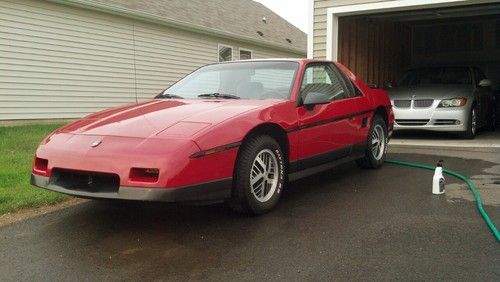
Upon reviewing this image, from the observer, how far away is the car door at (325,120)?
4832 mm

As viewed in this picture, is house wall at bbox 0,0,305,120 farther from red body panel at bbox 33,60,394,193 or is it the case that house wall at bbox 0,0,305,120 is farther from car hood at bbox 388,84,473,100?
red body panel at bbox 33,60,394,193

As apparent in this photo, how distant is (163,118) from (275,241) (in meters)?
1.37

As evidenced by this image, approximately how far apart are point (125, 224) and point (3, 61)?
28.6 feet

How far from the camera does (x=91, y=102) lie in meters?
13.7

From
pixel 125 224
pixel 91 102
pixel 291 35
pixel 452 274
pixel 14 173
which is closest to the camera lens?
pixel 452 274

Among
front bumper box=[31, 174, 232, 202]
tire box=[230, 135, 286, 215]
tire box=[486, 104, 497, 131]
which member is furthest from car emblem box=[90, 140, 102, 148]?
tire box=[486, 104, 497, 131]

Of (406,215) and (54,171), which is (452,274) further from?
(54,171)

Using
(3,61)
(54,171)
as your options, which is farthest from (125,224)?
(3,61)

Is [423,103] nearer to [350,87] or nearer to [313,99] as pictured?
[350,87]

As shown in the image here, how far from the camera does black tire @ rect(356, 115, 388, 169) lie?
6293 mm

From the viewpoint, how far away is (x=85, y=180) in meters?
3.79

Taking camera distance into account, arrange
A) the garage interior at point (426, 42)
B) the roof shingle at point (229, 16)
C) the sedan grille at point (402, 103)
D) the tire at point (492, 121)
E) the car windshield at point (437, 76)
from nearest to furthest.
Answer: the sedan grille at point (402, 103)
the car windshield at point (437, 76)
the tire at point (492, 121)
the garage interior at point (426, 42)
the roof shingle at point (229, 16)

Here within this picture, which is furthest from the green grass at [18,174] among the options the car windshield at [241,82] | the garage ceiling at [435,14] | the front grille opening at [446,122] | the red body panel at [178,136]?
the garage ceiling at [435,14]

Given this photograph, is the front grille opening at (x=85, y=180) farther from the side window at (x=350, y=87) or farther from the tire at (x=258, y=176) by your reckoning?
the side window at (x=350, y=87)
